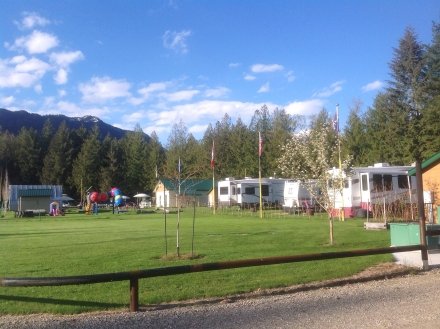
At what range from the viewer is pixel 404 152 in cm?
4184

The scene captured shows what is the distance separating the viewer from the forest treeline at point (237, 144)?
42156 mm

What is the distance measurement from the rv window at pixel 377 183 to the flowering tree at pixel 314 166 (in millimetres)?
9665

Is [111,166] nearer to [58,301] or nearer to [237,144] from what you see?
[237,144]

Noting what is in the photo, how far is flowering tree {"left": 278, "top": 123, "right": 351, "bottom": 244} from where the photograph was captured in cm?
1430

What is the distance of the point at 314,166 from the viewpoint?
14.3 m

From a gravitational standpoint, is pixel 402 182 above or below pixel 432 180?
above

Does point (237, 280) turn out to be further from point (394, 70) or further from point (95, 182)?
point (95, 182)

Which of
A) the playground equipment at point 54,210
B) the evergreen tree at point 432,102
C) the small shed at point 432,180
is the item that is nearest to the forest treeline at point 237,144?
the evergreen tree at point 432,102

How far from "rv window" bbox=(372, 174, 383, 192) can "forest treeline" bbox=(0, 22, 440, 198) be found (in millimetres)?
14799

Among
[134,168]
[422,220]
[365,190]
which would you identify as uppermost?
[134,168]

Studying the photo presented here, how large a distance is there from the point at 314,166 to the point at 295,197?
20.5 m

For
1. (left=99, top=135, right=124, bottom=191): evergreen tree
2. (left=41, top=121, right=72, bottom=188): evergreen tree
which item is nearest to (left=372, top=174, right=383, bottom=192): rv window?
(left=99, top=135, right=124, bottom=191): evergreen tree

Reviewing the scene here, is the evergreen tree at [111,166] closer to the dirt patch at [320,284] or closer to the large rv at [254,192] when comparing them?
the large rv at [254,192]

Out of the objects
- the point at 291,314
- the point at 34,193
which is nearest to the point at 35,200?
the point at 34,193
